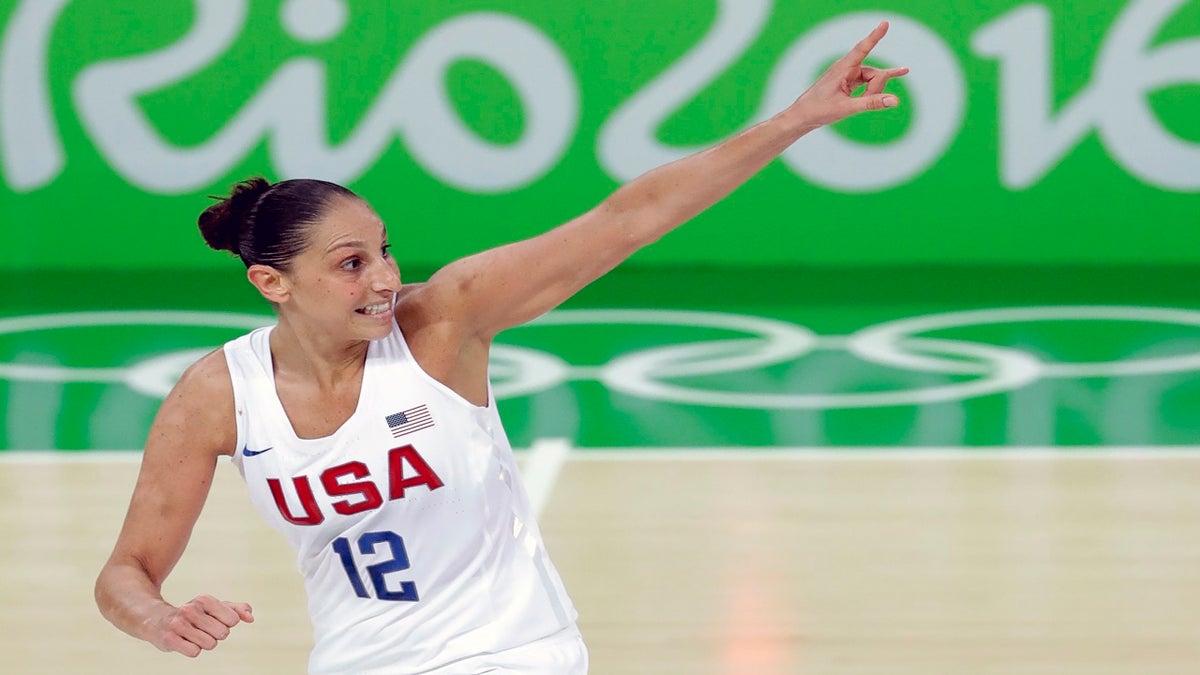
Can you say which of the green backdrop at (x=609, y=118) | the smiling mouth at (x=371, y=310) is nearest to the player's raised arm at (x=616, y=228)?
the smiling mouth at (x=371, y=310)

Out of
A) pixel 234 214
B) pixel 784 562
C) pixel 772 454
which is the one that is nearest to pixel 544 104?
pixel 772 454

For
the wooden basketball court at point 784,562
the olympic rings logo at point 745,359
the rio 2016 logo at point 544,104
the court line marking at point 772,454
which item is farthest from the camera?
the rio 2016 logo at point 544,104

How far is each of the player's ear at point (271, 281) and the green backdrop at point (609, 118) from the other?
6.85 meters

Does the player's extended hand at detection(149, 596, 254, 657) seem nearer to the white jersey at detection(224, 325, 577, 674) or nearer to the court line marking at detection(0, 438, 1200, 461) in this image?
the white jersey at detection(224, 325, 577, 674)

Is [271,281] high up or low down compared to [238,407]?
up

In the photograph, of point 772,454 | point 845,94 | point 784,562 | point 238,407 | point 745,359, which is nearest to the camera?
point 845,94

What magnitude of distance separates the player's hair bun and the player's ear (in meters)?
0.07

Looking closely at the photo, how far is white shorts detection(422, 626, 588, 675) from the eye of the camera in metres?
2.90

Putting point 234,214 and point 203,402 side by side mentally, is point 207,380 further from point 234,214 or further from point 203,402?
point 234,214

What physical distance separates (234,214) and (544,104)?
6.88m

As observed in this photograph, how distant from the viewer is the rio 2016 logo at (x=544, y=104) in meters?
9.52

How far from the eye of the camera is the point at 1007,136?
960 centimetres

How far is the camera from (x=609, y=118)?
971 centimetres

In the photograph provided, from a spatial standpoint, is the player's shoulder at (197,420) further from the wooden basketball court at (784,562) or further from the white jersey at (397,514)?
the wooden basketball court at (784,562)
